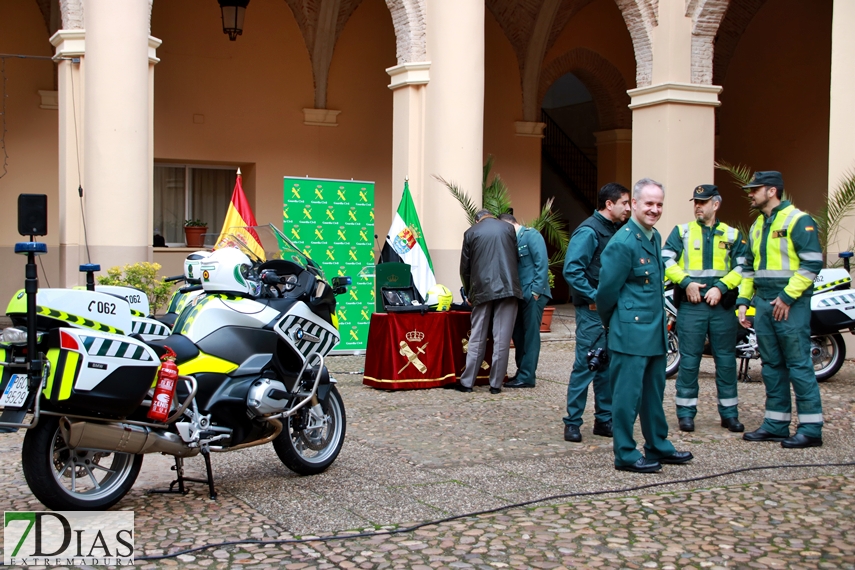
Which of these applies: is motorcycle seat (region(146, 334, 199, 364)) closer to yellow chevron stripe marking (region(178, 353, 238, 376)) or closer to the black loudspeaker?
yellow chevron stripe marking (region(178, 353, 238, 376))

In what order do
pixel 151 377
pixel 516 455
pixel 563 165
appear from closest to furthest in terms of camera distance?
pixel 151 377 < pixel 516 455 < pixel 563 165

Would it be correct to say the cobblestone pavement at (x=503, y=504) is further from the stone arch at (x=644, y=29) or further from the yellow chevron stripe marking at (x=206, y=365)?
the stone arch at (x=644, y=29)

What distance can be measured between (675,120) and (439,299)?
5730mm

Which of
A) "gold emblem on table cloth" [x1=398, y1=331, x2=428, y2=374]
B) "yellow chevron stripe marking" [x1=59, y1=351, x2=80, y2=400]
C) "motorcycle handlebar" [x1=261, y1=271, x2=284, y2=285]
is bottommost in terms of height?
"gold emblem on table cloth" [x1=398, y1=331, x2=428, y2=374]

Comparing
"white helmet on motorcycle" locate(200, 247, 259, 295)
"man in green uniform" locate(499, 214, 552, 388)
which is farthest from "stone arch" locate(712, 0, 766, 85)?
"white helmet on motorcycle" locate(200, 247, 259, 295)

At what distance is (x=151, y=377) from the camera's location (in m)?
4.57

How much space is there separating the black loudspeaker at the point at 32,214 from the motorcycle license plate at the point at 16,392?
0.65 m

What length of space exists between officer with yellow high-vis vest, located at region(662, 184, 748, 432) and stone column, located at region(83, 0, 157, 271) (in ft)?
22.2

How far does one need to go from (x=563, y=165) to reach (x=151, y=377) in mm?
18450

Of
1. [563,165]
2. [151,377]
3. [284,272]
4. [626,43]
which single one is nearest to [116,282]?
[284,272]

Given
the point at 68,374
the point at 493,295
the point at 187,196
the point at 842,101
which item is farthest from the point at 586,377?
the point at 187,196

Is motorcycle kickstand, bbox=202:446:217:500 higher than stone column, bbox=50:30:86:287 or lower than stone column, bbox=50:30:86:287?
lower

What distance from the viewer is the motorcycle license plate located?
4.18m

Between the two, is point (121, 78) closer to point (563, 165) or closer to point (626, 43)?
point (626, 43)
